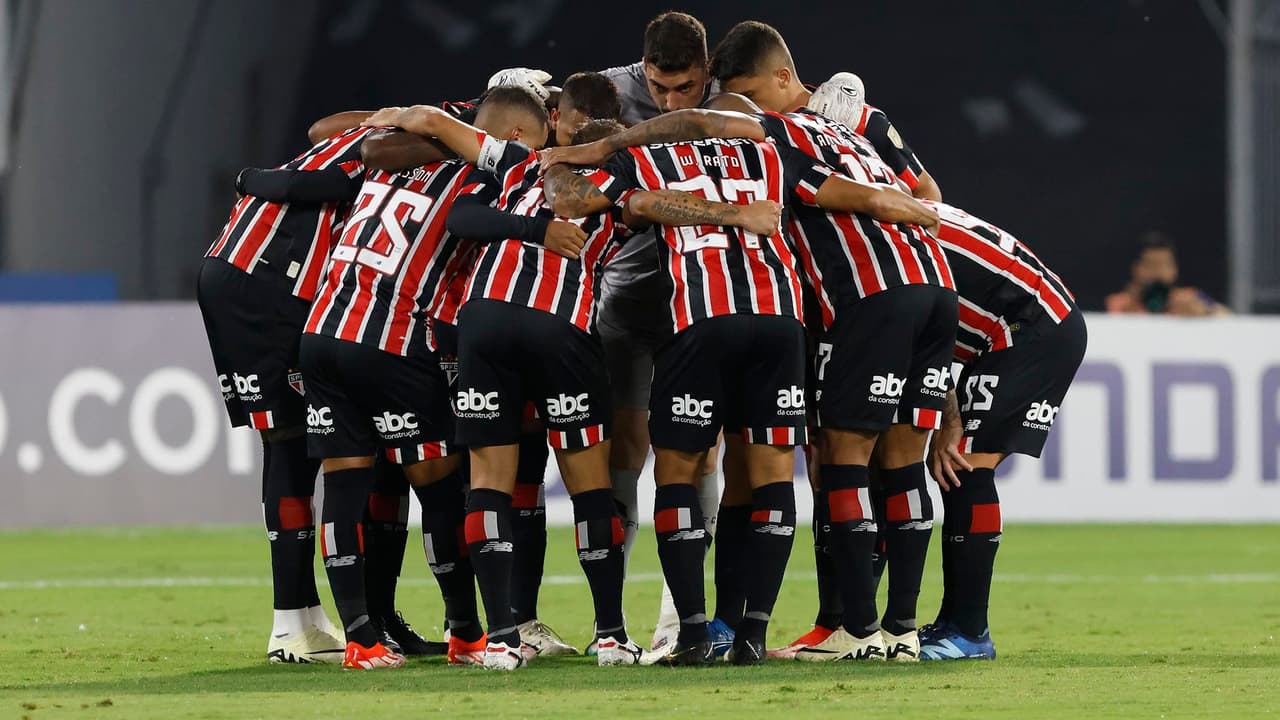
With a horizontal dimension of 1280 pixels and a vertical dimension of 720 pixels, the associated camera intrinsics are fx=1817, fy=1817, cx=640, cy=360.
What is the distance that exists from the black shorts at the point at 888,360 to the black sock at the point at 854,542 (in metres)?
0.17

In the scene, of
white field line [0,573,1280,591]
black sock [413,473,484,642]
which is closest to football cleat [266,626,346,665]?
black sock [413,473,484,642]

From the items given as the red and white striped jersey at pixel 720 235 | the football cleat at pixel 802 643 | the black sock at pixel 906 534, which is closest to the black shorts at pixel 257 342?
the red and white striped jersey at pixel 720 235

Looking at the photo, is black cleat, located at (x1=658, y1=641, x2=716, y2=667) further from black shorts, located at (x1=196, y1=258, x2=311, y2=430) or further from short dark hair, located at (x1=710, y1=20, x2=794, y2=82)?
short dark hair, located at (x1=710, y1=20, x2=794, y2=82)

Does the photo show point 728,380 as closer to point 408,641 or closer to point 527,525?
point 527,525

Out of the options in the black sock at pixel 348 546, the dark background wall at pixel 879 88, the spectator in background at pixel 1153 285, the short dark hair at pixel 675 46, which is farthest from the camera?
the dark background wall at pixel 879 88

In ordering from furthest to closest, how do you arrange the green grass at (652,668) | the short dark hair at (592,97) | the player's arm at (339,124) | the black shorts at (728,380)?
1. the player's arm at (339,124)
2. the short dark hair at (592,97)
3. the black shorts at (728,380)
4. the green grass at (652,668)

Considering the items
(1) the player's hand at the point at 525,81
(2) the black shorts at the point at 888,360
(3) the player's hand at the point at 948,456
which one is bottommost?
(3) the player's hand at the point at 948,456

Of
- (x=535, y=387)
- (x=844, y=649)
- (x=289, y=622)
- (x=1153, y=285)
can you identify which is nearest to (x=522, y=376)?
(x=535, y=387)

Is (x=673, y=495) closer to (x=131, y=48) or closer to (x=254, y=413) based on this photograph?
(x=254, y=413)

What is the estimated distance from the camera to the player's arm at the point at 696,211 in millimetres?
5348

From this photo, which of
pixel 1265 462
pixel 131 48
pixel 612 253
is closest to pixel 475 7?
pixel 131 48

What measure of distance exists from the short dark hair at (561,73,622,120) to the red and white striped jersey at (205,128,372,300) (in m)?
0.70

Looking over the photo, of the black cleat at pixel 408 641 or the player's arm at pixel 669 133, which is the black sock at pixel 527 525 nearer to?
the black cleat at pixel 408 641

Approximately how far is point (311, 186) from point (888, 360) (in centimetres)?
194
